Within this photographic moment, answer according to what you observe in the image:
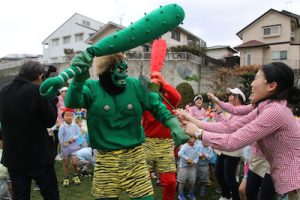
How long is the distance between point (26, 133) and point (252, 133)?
2068 millimetres

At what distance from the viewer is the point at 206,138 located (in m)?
2.46

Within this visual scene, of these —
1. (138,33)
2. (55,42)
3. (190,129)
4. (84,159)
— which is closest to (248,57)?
(84,159)

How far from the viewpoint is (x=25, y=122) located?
3.13m

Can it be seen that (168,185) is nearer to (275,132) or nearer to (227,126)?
(227,126)

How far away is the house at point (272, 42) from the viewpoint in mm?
30234

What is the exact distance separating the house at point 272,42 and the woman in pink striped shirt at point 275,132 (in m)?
28.5

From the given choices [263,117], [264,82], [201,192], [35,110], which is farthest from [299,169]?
[201,192]

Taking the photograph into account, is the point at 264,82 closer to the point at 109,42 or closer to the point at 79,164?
the point at 109,42

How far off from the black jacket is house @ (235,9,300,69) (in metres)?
28.6

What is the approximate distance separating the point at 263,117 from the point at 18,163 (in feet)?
7.47

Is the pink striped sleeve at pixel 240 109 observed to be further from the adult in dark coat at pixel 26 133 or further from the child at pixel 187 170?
the adult in dark coat at pixel 26 133

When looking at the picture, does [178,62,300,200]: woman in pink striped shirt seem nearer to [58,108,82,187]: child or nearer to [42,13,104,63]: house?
[58,108,82,187]: child

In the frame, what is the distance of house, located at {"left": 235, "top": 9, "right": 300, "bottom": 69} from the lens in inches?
1190

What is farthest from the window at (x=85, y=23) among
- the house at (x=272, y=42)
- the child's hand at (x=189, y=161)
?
the child's hand at (x=189, y=161)
